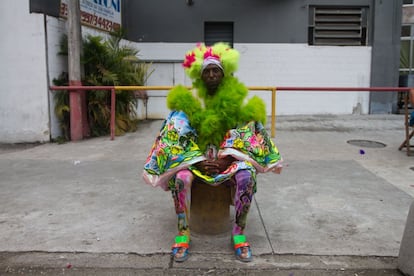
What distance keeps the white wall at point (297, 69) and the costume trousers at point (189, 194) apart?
766cm

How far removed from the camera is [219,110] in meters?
3.16

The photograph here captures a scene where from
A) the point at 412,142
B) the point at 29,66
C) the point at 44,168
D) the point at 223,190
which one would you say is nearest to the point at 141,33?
the point at 29,66

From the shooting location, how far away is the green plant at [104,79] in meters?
7.84

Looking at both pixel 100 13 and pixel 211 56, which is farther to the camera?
pixel 100 13

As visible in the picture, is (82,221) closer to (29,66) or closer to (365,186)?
(365,186)

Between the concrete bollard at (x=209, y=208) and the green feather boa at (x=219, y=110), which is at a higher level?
the green feather boa at (x=219, y=110)

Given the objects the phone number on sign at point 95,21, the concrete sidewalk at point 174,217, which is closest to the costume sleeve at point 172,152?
the concrete sidewalk at point 174,217

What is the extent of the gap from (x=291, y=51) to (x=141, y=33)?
3.93 m

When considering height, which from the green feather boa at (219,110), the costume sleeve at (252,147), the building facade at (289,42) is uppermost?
the building facade at (289,42)

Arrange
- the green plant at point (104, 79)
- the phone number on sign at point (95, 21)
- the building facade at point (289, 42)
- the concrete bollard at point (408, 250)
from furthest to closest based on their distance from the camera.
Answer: the building facade at point (289, 42), the green plant at point (104, 79), the phone number on sign at point (95, 21), the concrete bollard at point (408, 250)

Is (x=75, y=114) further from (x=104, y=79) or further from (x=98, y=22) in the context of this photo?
(x=98, y=22)

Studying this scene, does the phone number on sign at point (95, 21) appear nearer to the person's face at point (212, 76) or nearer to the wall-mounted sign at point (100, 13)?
the wall-mounted sign at point (100, 13)

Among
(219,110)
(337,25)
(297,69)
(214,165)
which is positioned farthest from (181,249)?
(337,25)

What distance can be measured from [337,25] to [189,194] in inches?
359
